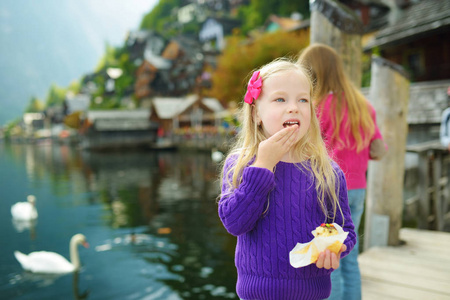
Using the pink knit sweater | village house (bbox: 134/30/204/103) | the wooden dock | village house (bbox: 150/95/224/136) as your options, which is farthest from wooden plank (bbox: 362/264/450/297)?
village house (bbox: 134/30/204/103)

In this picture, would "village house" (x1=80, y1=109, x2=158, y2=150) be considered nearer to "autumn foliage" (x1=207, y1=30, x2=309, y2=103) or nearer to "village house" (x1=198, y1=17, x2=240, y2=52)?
"village house" (x1=198, y1=17, x2=240, y2=52)

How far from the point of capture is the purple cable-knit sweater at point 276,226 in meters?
1.46

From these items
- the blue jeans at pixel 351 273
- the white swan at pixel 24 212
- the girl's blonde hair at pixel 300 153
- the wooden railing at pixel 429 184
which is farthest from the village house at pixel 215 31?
the girl's blonde hair at pixel 300 153

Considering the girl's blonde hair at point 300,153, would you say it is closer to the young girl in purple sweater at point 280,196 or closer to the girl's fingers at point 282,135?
the young girl in purple sweater at point 280,196

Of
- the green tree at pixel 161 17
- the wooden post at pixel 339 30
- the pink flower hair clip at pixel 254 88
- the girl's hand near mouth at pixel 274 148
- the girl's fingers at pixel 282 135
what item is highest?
the green tree at pixel 161 17

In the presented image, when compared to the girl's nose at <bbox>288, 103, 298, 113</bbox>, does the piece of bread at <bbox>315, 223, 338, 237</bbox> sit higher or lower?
lower

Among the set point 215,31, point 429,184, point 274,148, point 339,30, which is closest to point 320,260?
point 274,148

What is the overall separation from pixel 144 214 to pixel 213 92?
70.2 feet

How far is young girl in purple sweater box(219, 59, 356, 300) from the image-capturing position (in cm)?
147

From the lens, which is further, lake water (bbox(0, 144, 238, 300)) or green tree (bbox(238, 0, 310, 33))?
green tree (bbox(238, 0, 310, 33))

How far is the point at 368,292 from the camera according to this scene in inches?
115

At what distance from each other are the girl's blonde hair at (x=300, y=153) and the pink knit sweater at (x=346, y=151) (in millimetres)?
769

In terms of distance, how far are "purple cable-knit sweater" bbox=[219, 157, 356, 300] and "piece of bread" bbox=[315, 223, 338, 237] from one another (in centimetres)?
9

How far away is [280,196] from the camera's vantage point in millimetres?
1524
